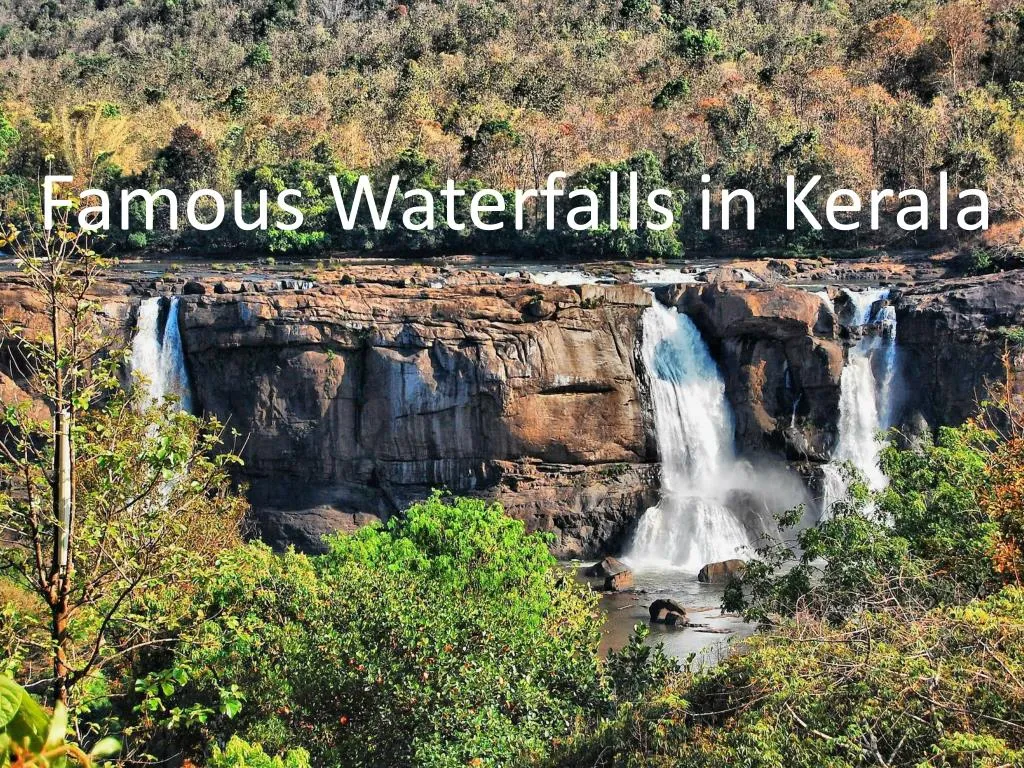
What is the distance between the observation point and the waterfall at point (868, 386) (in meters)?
33.2

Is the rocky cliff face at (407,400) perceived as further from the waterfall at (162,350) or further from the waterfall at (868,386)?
the waterfall at (868,386)

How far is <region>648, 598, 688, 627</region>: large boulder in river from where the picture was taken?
25094mm

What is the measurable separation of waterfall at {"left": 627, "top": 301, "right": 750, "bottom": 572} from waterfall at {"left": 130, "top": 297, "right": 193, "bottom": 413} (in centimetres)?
1323

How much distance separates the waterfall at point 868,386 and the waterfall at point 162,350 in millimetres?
18906

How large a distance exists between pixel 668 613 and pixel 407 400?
32.6 ft

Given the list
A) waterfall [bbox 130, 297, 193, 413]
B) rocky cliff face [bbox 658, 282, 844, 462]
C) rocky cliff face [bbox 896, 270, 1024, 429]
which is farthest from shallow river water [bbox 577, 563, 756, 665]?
waterfall [bbox 130, 297, 193, 413]

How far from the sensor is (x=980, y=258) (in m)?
38.1

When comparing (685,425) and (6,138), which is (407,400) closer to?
(685,425)

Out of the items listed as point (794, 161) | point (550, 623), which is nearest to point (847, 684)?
point (550, 623)

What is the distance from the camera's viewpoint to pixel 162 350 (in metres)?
32.1

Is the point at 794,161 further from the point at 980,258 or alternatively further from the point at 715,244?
the point at 980,258

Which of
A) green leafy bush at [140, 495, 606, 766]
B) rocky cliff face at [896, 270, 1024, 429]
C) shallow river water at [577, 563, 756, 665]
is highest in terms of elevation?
rocky cliff face at [896, 270, 1024, 429]

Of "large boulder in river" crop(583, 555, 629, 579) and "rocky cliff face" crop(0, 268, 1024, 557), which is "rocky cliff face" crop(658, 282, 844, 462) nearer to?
"rocky cliff face" crop(0, 268, 1024, 557)

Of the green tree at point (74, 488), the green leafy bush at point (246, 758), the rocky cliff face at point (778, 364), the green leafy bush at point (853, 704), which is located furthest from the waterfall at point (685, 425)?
the green tree at point (74, 488)
